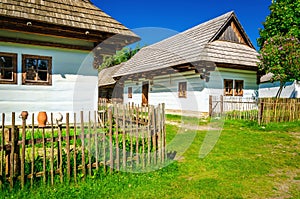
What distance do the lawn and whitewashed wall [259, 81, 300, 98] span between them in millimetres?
19227

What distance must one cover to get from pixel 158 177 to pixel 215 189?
3.22ft

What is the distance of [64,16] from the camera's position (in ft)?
25.8

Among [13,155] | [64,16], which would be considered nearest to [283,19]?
[64,16]

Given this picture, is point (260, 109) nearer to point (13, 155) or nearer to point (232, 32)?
point (232, 32)

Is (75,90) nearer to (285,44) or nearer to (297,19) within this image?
(285,44)

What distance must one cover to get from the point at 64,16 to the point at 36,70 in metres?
2.05

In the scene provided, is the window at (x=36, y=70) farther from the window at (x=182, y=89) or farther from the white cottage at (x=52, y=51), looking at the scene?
the window at (x=182, y=89)

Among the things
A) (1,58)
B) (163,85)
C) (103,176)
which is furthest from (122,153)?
(163,85)

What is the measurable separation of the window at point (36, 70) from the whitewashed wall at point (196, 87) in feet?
27.3

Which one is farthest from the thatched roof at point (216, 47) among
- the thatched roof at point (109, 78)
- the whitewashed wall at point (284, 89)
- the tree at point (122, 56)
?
the tree at point (122, 56)

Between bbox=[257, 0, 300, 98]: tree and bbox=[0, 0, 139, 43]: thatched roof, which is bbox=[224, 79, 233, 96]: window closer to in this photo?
bbox=[257, 0, 300, 98]: tree

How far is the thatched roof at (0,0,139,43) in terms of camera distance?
22.9 feet

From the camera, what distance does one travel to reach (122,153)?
4219mm

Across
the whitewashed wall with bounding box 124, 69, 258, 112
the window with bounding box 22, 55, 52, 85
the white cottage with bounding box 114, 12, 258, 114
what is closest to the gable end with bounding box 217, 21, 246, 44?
the white cottage with bounding box 114, 12, 258, 114
